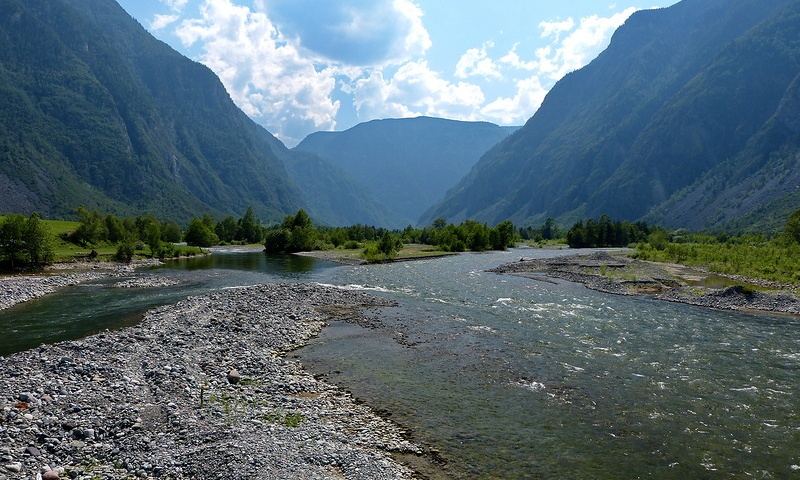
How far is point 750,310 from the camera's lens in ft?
128

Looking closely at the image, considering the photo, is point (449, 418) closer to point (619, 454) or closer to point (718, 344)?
point (619, 454)

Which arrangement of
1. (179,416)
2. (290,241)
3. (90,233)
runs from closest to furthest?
(179,416)
(90,233)
(290,241)

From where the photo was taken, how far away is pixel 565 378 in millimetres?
21578

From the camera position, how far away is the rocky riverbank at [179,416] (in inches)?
497

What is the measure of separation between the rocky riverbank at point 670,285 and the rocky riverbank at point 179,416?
40.9 metres

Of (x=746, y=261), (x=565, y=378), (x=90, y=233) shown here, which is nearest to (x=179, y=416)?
(x=565, y=378)

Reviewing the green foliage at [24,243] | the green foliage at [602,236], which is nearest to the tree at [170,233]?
the green foliage at [24,243]

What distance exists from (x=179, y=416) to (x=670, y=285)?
5535cm

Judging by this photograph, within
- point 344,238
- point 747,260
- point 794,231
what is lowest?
point 747,260

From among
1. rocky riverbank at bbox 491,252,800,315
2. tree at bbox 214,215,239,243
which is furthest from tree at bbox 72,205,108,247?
rocky riverbank at bbox 491,252,800,315

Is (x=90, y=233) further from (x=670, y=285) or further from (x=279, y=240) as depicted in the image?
(x=670, y=285)

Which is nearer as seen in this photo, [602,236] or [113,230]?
[113,230]

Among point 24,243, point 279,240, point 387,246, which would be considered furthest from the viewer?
point 279,240

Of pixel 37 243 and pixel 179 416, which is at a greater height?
pixel 37 243
